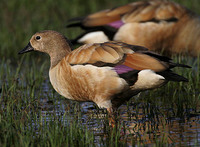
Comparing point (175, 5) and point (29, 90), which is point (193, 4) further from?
point (29, 90)

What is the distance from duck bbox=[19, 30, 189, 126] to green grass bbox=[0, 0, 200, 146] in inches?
9.4

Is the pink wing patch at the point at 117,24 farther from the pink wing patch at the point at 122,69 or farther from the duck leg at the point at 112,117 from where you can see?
the pink wing patch at the point at 122,69

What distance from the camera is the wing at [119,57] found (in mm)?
5418

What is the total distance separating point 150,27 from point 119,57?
3.45 m

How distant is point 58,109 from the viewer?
649cm

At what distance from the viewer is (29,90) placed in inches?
289

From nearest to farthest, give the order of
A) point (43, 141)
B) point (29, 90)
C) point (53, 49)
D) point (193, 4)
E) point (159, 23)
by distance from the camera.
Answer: point (43, 141) → point (53, 49) → point (29, 90) → point (159, 23) → point (193, 4)

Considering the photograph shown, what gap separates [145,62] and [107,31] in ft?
12.7

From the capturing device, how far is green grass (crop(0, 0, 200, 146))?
4695 millimetres

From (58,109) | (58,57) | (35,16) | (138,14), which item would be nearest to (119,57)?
(58,57)

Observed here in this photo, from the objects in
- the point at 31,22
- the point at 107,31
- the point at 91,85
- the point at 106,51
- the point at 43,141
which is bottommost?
the point at 43,141

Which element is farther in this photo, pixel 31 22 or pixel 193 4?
pixel 193 4

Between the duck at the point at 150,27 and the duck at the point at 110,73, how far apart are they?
296 centimetres

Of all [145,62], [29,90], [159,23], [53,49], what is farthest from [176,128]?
[159,23]
